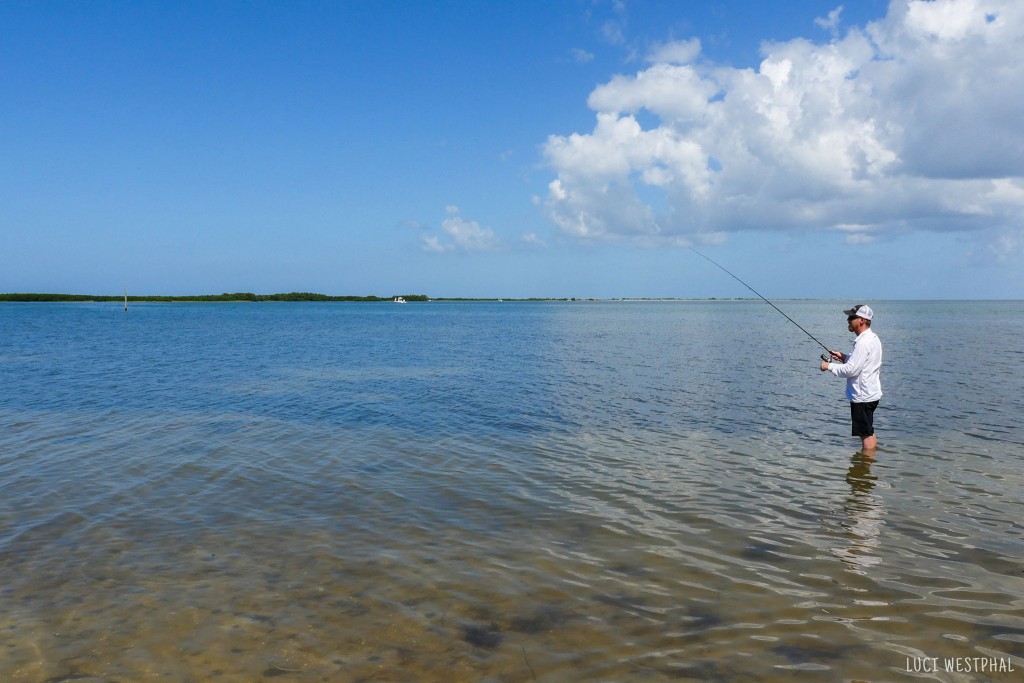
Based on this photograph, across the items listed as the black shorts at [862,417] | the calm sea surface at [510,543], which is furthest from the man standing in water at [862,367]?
the calm sea surface at [510,543]

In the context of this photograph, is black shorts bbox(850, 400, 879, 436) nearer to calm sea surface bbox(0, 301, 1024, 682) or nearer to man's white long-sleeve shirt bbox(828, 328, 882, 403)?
man's white long-sleeve shirt bbox(828, 328, 882, 403)

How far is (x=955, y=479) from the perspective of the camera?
1066 centimetres

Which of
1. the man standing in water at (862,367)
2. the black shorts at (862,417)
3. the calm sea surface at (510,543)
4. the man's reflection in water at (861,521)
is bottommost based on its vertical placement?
the calm sea surface at (510,543)

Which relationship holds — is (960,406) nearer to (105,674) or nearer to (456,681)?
(456,681)

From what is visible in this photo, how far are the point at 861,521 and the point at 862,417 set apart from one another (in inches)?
163

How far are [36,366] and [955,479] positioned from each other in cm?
3808

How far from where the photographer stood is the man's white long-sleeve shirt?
11.4 meters

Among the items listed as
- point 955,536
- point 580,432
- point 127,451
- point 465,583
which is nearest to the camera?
point 465,583

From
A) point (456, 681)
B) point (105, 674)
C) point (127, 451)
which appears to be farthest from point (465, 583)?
point (127, 451)

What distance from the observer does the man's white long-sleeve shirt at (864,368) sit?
37.4ft

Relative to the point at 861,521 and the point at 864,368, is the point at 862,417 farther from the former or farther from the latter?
the point at 861,521

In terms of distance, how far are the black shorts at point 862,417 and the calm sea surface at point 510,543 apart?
0.73 metres

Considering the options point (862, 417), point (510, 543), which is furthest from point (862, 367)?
point (510, 543)

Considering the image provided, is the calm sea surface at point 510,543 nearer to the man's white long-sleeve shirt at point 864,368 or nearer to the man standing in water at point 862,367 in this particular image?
the man standing in water at point 862,367
